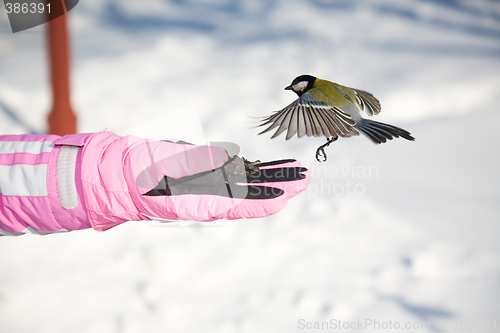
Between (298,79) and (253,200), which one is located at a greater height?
(298,79)

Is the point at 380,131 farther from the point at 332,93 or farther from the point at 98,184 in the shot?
the point at 98,184

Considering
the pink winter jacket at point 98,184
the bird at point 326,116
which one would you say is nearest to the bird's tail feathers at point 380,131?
the bird at point 326,116

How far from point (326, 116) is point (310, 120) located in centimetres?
9

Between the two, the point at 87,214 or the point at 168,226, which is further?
the point at 168,226

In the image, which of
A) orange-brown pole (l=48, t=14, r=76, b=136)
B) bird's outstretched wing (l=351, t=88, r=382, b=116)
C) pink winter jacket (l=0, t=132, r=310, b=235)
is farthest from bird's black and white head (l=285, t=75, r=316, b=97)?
orange-brown pole (l=48, t=14, r=76, b=136)

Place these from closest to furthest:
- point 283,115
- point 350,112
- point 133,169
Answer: point 133,169 → point 283,115 → point 350,112

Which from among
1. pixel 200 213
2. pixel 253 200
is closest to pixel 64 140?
pixel 200 213

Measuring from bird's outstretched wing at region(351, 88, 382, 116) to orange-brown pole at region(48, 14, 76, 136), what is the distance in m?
1.52

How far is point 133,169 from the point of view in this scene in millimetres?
1130

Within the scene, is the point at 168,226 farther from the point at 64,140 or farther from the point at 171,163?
the point at 64,140

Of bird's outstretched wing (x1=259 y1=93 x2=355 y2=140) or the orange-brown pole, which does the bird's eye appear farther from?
the orange-brown pole

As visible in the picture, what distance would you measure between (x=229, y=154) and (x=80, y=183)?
544 millimetres

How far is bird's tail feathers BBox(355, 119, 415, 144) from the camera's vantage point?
1.42 metres

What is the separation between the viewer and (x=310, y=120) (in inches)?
55.7
